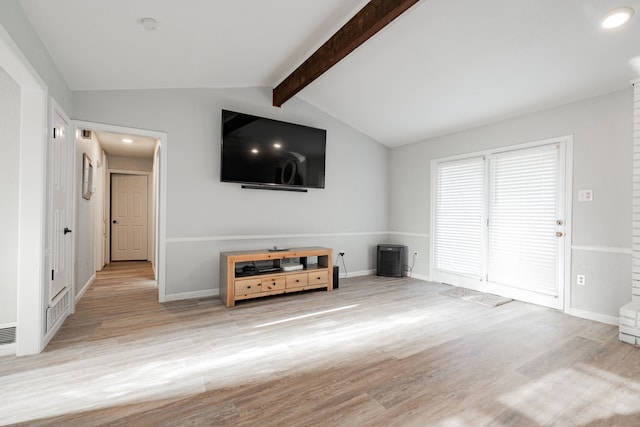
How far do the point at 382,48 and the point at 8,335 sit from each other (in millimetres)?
4049

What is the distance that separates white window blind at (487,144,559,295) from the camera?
11.8 ft

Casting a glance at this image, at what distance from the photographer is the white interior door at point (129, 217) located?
6977 mm

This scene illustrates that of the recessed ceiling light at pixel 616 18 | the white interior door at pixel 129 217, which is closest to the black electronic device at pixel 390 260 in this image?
the recessed ceiling light at pixel 616 18

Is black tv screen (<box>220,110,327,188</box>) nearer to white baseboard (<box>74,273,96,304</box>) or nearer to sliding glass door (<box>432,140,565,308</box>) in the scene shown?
sliding glass door (<box>432,140,565,308</box>)

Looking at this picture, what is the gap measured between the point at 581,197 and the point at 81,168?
5.84 meters

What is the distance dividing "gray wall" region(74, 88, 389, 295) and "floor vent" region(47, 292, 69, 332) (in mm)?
960

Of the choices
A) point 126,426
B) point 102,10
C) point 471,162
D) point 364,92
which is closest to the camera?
point 126,426

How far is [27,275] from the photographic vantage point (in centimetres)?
232

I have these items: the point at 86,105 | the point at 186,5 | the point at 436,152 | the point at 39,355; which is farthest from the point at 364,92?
the point at 39,355

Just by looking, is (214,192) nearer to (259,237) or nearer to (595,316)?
(259,237)

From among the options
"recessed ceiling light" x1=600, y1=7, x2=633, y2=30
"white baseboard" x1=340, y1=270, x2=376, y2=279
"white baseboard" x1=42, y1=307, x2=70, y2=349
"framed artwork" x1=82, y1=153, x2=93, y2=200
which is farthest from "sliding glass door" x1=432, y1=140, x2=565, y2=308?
"framed artwork" x1=82, y1=153, x2=93, y2=200

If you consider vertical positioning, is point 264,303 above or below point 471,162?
below

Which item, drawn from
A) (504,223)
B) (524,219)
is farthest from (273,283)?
(524,219)

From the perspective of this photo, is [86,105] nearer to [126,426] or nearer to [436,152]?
[126,426]
